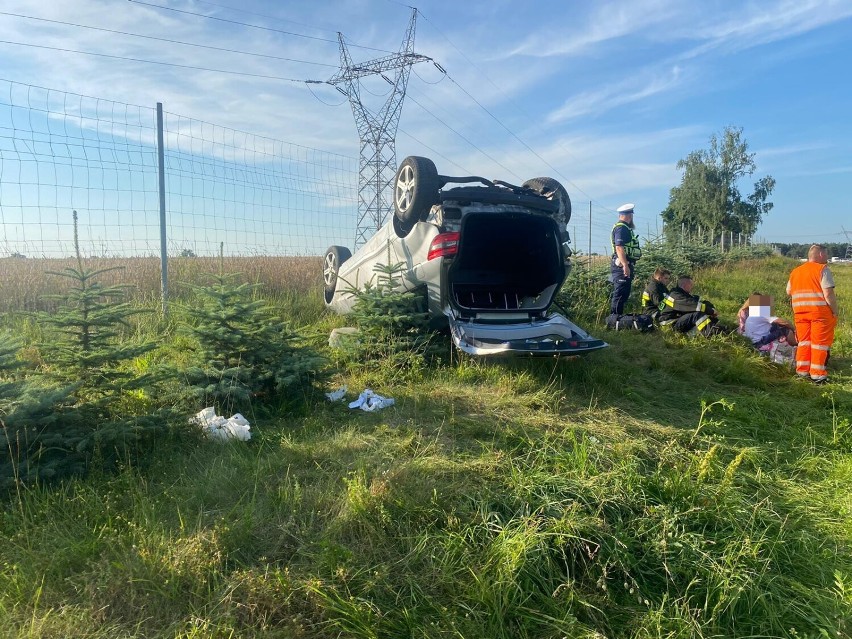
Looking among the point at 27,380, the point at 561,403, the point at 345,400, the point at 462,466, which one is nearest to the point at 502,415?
the point at 561,403

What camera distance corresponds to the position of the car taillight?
187 inches

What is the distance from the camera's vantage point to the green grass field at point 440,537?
1.98 meters

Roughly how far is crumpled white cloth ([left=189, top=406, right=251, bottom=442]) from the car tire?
3.55 meters

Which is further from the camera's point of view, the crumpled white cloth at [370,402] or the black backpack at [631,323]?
the black backpack at [631,323]

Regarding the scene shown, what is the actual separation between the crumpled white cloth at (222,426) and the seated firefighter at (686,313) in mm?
6246

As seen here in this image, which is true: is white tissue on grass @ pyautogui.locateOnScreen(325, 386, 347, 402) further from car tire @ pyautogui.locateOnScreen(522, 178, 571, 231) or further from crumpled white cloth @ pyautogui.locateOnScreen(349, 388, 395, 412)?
car tire @ pyautogui.locateOnScreen(522, 178, 571, 231)

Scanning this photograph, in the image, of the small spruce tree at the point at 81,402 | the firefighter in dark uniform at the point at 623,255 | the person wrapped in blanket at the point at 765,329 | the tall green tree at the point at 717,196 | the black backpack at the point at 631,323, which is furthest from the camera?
the tall green tree at the point at 717,196

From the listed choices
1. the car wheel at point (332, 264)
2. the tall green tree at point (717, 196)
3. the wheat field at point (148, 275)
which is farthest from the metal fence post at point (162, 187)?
the tall green tree at point (717, 196)

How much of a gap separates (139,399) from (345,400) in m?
1.51

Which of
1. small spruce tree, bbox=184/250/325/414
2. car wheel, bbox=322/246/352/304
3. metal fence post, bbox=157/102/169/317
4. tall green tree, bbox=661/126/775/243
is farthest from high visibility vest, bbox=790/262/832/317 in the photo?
tall green tree, bbox=661/126/775/243

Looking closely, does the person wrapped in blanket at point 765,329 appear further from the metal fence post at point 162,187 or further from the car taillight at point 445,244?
the metal fence post at point 162,187

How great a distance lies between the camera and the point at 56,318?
3273 millimetres

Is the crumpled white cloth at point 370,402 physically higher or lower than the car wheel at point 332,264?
lower

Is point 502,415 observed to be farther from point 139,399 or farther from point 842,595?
point 139,399
